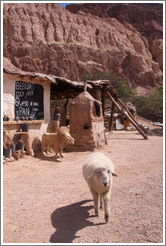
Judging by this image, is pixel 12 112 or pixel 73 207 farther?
pixel 12 112

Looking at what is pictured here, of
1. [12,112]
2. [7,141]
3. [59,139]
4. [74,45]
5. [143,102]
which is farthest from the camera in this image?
[74,45]

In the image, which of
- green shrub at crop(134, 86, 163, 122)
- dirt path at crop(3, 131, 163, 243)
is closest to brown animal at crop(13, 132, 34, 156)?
dirt path at crop(3, 131, 163, 243)

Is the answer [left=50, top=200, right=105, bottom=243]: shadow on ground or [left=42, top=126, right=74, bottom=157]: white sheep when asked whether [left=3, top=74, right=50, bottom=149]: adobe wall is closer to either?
[left=42, top=126, right=74, bottom=157]: white sheep

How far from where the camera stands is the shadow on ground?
3.12m

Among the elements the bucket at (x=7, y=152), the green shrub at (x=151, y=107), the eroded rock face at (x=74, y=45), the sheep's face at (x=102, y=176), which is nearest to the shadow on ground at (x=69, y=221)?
the sheep's face at (x=102, y=176)

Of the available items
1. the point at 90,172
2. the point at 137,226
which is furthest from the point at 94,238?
the point at 90,172

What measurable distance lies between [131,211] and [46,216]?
1.58m

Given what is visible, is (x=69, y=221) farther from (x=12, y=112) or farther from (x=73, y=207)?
(x=12, y=112)

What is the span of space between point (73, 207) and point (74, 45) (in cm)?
4073

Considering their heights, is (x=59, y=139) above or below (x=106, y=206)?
above

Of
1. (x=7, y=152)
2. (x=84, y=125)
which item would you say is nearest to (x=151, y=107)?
(x=84, y=125)

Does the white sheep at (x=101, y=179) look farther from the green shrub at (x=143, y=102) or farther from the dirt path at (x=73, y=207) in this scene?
the green shrub at (x=143, y=102)

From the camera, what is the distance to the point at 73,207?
4102 mm

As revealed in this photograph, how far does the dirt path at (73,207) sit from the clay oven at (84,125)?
2666 millimetres
